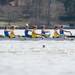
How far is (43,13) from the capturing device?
48.2 m

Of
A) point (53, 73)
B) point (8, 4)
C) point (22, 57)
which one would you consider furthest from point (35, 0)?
point (53, 73)

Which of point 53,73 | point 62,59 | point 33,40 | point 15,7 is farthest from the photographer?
point 15,7

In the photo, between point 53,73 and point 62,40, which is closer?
point 53,73

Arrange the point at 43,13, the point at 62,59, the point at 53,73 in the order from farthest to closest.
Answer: the point at 43,13 → the point at 62,59 → the point at 53,73

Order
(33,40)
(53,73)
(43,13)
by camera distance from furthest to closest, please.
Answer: (43,13) < (33,40) < (53,73)

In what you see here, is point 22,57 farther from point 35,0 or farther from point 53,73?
point 35,0

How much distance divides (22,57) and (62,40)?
8.74 meters

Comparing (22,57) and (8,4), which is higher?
(8,4)

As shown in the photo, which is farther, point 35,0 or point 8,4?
point 8,4

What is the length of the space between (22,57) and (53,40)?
8492 millimetres

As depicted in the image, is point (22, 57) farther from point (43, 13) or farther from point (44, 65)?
point (43, 13)

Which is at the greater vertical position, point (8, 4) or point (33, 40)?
point (8, 4)

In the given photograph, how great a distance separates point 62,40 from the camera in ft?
73.3

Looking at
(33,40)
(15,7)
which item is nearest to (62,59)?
(33,40)
